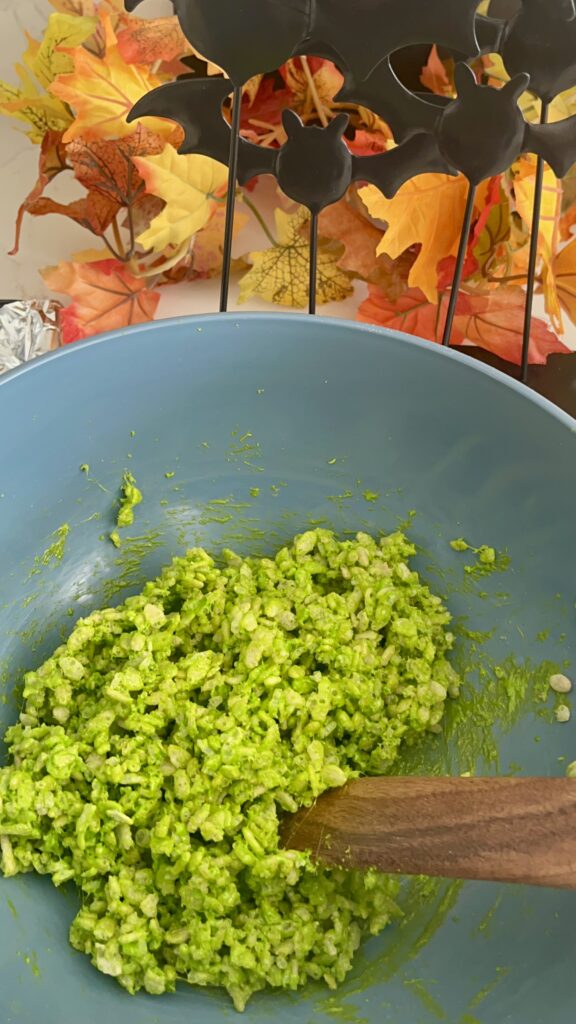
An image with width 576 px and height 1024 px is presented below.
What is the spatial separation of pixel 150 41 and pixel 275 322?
0.70 m

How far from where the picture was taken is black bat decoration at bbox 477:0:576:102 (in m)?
1.12

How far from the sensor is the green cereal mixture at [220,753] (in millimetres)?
1039

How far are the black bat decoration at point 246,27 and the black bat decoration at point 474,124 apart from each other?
0.35ft

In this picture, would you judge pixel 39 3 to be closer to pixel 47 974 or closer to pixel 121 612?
pixel 121 612

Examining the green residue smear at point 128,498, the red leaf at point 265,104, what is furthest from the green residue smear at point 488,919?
the red leaf at point 265,104

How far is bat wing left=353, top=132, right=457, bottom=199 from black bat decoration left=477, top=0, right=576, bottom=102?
0.46 feet

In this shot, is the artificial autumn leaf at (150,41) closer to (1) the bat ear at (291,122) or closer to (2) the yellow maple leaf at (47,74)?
(2) the yellow maple leaf at (47,74)

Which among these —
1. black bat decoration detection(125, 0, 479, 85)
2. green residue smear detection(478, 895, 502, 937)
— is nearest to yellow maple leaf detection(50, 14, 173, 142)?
black bat decoration detection(125, 0, 479, 85)

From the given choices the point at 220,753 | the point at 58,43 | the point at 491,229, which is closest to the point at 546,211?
the point at 491,229

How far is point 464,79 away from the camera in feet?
3.64

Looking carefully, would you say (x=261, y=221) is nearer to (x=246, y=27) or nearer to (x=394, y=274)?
(x=394, y=274)

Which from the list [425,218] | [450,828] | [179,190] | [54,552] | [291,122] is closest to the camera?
[450,828]

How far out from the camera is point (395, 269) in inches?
65.7

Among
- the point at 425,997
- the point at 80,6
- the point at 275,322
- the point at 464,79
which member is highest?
the point at 80,6
